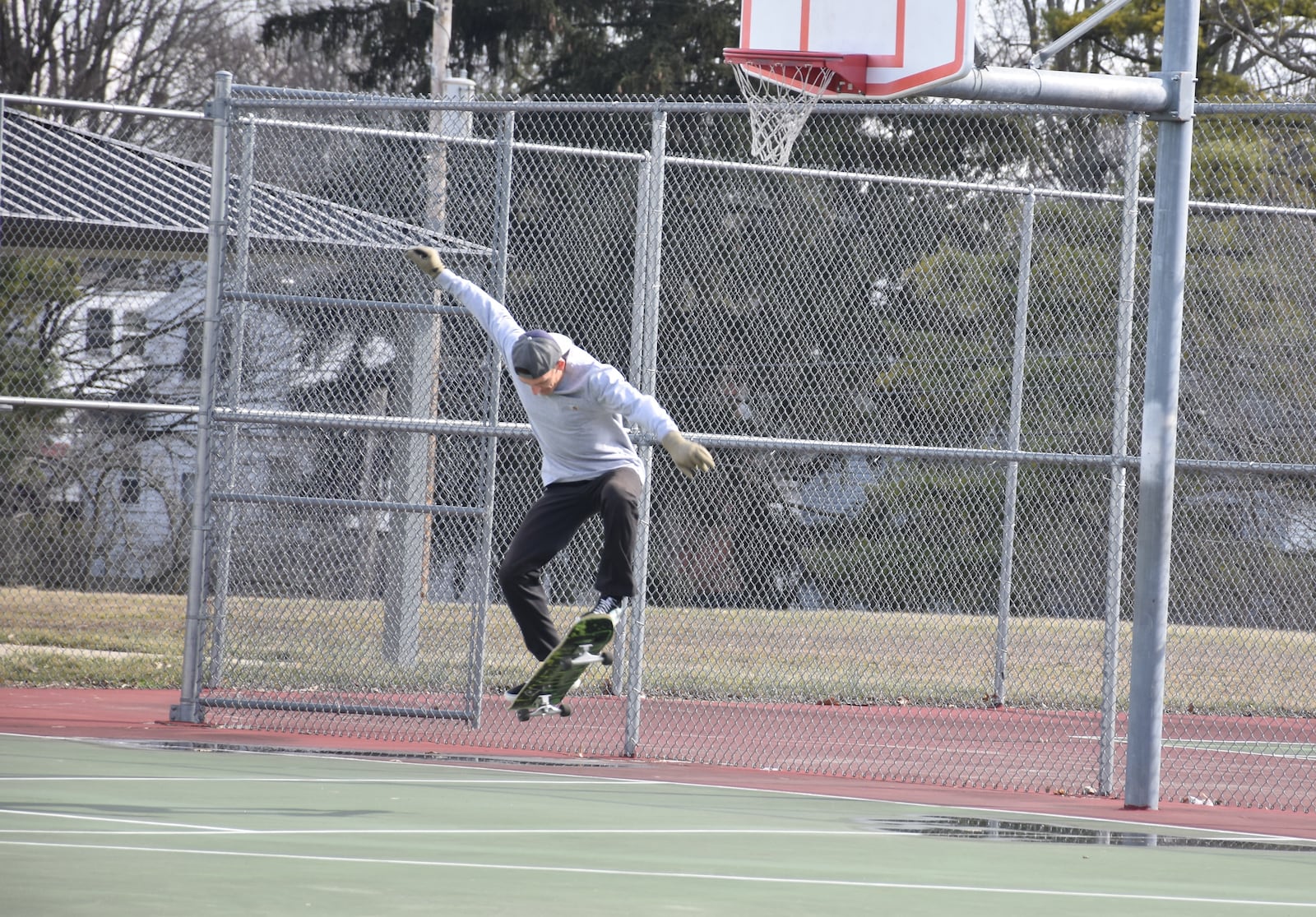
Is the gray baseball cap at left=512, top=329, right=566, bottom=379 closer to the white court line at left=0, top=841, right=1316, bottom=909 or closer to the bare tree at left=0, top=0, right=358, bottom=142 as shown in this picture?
the white court line at left=0, top=841, right=1316, bottom=909

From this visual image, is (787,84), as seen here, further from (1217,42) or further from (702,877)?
(1217,42)

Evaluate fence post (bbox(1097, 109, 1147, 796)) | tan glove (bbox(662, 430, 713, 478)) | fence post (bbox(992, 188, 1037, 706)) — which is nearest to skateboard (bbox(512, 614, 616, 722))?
tan glove (bbox(662, 430, 713, 478))

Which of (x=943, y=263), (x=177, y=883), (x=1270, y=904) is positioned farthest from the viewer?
(x=943, y=263)

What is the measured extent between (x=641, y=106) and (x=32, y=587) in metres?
10.5

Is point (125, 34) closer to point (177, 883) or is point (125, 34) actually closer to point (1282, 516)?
point (1282, 516)

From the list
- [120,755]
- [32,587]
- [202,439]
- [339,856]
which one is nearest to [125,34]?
[32,587]

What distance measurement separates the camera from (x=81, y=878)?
18.9 feet

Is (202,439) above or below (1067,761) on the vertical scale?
above

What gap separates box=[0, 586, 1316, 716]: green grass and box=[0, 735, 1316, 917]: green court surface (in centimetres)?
296

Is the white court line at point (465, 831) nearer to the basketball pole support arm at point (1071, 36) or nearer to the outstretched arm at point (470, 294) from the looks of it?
the outstretched arm at point (470, 294)

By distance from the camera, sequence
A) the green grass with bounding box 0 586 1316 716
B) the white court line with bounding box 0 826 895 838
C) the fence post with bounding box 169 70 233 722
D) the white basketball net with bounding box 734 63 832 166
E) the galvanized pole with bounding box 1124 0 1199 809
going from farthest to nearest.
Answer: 1. the green grass with bounding box 0 586 1316 716
2. the fence post with bounding box 169 70 233 722
3. the white basketball net with bounding box 734 63 832 166
4. the galvanized pole with bounding box 1124 0 1199 809
5. the white court line with bounding box 0 826 895 838

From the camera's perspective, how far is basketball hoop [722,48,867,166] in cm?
906

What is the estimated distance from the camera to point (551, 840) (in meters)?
7.15

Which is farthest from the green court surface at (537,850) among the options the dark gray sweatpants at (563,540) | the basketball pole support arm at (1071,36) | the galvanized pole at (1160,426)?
the basketball pole support arm at (1071,36)
